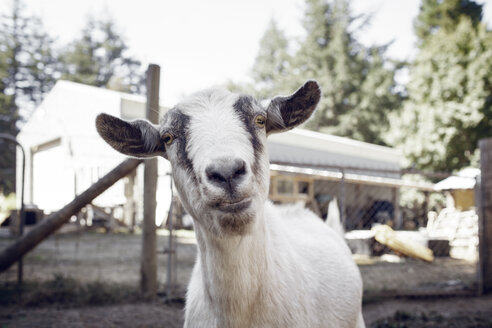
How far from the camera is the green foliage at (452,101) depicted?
1891 cm

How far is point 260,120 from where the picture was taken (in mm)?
2248

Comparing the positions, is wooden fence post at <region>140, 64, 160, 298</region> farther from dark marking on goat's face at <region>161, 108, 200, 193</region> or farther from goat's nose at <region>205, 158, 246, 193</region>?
goat's nose at <region>205, 158, 246, 193</region>

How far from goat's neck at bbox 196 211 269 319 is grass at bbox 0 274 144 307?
10.7ft

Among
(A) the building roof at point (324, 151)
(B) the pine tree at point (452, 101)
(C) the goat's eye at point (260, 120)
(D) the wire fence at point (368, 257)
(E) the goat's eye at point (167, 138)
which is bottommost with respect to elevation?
(D) the wire fence at point (368, 257)

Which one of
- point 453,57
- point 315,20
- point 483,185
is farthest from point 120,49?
point 483,185

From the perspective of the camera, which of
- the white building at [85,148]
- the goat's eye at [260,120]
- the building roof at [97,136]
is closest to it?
the goat's eye at [260,120]

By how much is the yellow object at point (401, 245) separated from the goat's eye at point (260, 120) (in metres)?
7.32

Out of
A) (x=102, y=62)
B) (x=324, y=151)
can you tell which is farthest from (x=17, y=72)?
(x=324, y=151)

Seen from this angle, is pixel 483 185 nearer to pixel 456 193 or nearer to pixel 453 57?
pixel 456 193

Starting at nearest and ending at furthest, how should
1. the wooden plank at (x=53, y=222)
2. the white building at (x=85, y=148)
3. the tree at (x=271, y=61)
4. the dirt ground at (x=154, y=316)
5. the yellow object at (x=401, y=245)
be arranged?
the wooden plank at (x=53, y=222), the dirt ground at (x=154, y=316), the yellow object at (x=401, y=245), the white building at (x=85, y=148), the tree at (x=271, y=61)

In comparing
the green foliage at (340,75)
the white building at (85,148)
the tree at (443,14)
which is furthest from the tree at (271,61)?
the white building at (85,148)

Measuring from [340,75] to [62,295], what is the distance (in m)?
30.2

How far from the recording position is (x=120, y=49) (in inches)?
1740

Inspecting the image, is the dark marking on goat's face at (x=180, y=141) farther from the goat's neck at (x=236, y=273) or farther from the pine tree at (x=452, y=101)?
the pine tree at (x=452, y=101)
